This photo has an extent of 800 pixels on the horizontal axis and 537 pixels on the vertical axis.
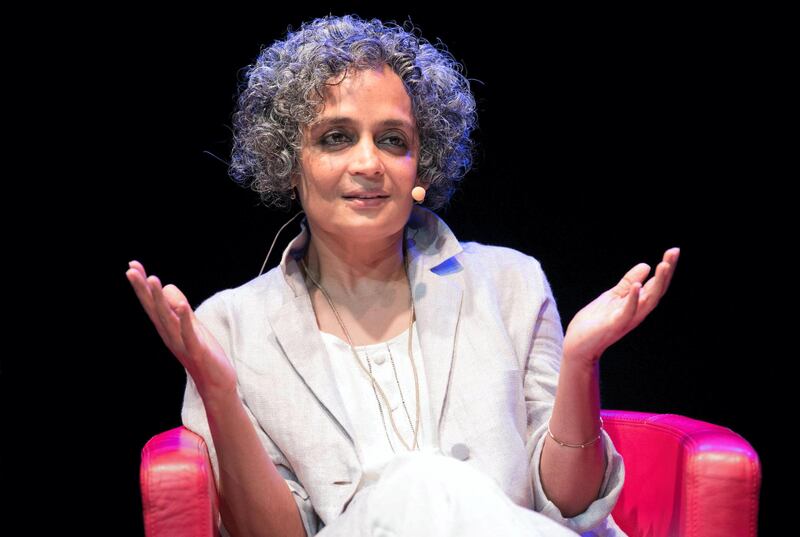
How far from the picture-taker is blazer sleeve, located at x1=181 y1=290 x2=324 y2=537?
1.92m

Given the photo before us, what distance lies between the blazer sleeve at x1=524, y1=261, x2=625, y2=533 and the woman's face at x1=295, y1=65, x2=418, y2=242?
1.23 feet

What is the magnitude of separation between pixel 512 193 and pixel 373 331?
721 millimetres

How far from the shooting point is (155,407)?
8.55 ft

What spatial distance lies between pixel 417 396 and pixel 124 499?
1.04 metres

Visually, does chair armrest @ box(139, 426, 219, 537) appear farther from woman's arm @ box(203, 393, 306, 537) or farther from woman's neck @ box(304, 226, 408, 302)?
woman's neck @ box(304, 226, 408, 302)

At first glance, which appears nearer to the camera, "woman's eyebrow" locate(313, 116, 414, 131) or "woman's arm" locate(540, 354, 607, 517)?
"woman's arm" locate(540, 354, 607, 517)

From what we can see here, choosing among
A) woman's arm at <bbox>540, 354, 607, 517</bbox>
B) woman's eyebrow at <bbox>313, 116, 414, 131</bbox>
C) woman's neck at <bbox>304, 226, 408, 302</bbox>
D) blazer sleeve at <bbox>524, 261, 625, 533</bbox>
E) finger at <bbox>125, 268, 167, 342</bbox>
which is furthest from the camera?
woman's neck at <bbox>304, 226, 408, 302</bbox>

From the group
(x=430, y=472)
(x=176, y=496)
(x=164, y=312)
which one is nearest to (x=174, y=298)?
(x=164, y=312)

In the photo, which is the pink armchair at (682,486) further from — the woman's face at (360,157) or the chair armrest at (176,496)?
the woman's face at (360,157)

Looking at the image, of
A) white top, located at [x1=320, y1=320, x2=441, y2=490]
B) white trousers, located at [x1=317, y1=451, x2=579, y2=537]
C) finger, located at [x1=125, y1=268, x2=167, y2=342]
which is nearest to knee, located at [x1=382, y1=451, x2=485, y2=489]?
white trousers, located at [x1=317, y1=451, x2=579, y2=537]

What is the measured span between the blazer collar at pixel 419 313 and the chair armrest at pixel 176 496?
284 millimetres

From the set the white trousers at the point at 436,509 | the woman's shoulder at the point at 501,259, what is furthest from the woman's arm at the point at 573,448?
the woman's shoulder at the point at 501,259

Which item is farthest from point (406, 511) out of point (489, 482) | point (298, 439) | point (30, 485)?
point (30, 485)

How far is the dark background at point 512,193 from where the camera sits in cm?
246
